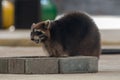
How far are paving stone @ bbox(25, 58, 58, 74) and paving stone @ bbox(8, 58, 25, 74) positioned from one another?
0.09 m

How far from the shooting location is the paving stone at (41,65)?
35.7 ft

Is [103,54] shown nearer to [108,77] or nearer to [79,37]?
[79,37]

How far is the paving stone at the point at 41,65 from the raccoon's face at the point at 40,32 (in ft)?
1.42

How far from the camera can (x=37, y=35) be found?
11.2 m

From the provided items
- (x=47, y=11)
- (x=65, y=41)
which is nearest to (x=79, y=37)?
(x=65, y=41)

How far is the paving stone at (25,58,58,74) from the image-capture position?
1088 centimetres

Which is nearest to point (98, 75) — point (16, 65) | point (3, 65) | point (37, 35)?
point (37, 35)

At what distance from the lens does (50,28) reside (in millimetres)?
11516

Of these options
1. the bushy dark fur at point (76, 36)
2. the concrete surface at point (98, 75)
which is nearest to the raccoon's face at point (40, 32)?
the bushy dark fur at point (76, 36)

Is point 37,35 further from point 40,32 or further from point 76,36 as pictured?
point 76,36

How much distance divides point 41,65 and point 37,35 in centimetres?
60

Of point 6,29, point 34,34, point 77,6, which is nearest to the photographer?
point 34,34

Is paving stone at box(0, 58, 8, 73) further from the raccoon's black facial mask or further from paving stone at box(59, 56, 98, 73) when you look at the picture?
paving stone at box(59, 56, 98, 73)

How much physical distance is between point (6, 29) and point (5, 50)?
9777mm
